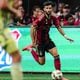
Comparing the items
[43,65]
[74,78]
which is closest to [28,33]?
[43,65]

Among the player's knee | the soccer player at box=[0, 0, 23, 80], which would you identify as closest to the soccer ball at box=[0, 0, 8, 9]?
the soccer player at box=[0, 0, 23, 80]

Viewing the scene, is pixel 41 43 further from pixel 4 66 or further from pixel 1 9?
pixel 1 9

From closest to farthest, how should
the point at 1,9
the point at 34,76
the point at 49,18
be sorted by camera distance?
the point at 1,9, the point at 49,18, the point at 34,76

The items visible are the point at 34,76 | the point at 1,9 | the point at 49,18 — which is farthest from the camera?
the point at 34,76

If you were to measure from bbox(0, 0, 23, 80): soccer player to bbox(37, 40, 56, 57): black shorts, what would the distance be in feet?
12.3

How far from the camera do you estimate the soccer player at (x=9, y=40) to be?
689 cm

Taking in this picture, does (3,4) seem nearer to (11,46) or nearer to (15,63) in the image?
(11,46)

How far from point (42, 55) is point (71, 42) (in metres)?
1.14

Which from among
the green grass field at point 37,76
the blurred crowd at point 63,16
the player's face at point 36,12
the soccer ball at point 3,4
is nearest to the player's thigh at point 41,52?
the green grass field at point 37,76

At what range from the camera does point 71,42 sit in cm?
1210

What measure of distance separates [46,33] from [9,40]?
13.8ft

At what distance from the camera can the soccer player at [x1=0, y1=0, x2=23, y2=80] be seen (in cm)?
689

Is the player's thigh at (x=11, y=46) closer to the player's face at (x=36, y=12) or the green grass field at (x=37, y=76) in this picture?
the green grass field at (x=37, y=76)

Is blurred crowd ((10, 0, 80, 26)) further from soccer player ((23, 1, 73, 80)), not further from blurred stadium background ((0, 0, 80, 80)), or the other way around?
soccer player ((23, 1, 73, 80))
